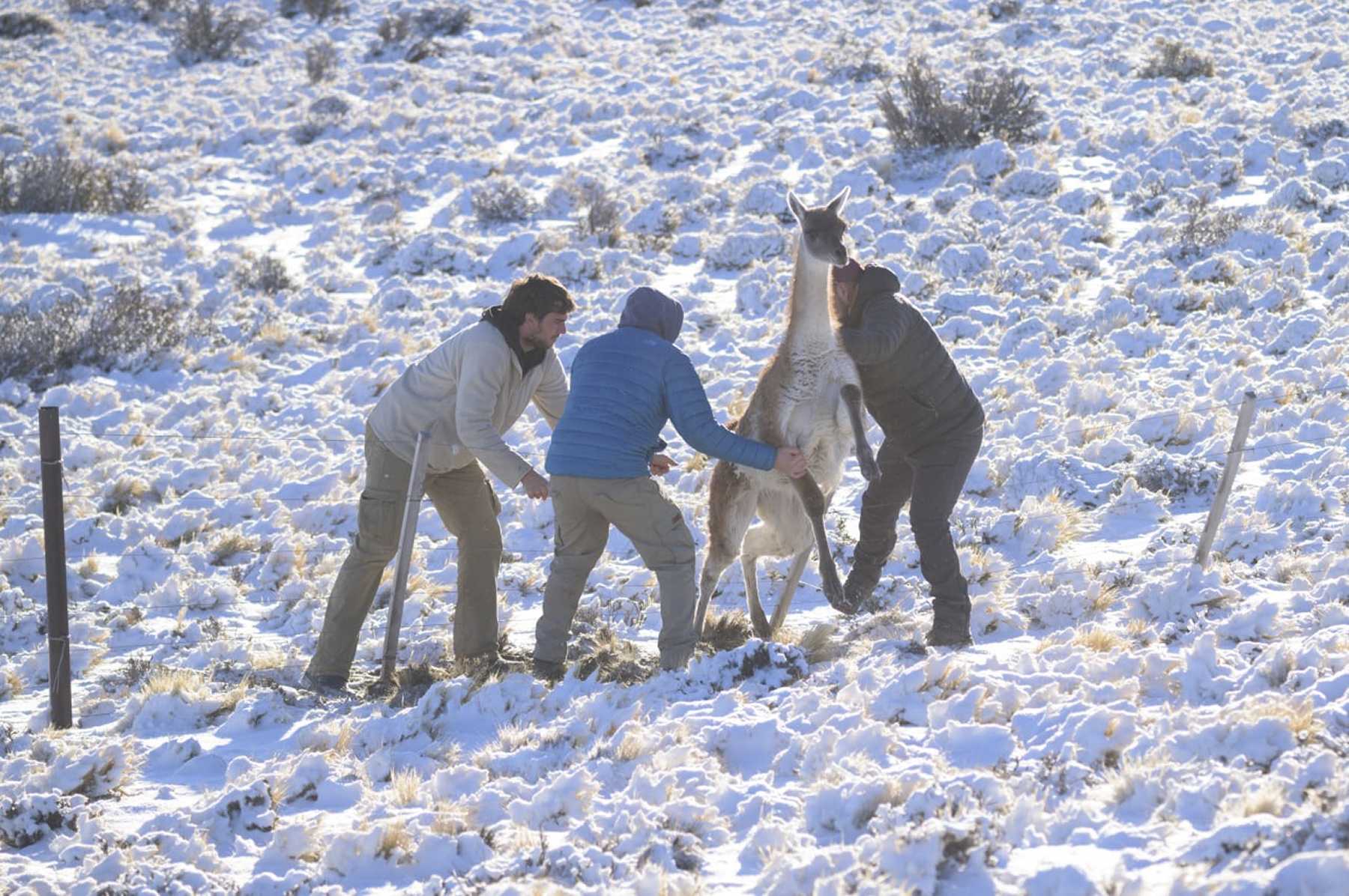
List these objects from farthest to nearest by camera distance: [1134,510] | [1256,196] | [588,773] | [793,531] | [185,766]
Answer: [1256,196] < [1134,510] < [793,531] < [185,766] < [588,773]

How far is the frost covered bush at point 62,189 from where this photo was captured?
18562 millimetres

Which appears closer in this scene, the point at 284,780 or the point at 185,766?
the point at 284,780

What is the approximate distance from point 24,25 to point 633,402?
98.6 ft

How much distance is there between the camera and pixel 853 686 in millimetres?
5359

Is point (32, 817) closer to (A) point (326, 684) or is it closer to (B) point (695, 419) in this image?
(A) point (326, 684)

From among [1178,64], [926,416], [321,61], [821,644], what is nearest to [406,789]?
[821,644]

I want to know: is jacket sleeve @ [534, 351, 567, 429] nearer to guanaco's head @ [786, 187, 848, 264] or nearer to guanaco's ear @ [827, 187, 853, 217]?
guanaco's head @ [786, 187, 848, 264]

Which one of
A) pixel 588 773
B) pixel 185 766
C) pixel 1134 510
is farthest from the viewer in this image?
pixel 1134 510

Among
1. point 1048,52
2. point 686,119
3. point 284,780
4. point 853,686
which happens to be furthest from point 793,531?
point 1048,52

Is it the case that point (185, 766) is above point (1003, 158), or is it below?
below

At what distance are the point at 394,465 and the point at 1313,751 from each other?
4392 mm

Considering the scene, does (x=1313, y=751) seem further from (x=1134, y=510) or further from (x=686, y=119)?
(x=686, y=119)

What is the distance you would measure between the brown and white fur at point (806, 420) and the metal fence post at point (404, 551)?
157 cm

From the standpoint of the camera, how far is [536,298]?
249 inches
